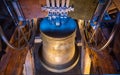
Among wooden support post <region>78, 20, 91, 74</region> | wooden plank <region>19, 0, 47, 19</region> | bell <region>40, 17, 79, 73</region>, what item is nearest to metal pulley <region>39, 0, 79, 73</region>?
bell <region>40, 17, 79, 73</region>

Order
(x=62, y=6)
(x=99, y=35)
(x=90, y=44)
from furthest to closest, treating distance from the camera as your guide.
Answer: (x=99, y=35), (x=90, y=44), (x=62, y=6)

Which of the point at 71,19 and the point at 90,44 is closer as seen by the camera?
the point at 71,19

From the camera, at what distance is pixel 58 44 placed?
2998mm

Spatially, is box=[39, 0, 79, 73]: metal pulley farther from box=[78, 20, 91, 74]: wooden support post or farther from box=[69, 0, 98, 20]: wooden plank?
Result: box=[78, 20, 91, 74]: wooden support post

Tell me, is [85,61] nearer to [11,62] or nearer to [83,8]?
[11,62]

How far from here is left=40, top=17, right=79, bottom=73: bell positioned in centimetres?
288

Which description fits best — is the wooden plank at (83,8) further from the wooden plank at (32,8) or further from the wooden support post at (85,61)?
the wooden support post at (85,61)

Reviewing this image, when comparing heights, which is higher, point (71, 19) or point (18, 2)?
point (18, 2)

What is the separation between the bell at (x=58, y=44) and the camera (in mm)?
2885

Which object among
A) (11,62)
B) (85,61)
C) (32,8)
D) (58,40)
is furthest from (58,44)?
(85,61)

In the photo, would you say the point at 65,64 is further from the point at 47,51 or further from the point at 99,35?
the point at 99,35

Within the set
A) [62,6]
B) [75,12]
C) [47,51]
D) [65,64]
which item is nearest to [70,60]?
[65,64]

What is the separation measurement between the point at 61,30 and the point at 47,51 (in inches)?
20.7

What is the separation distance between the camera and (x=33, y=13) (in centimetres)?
287
